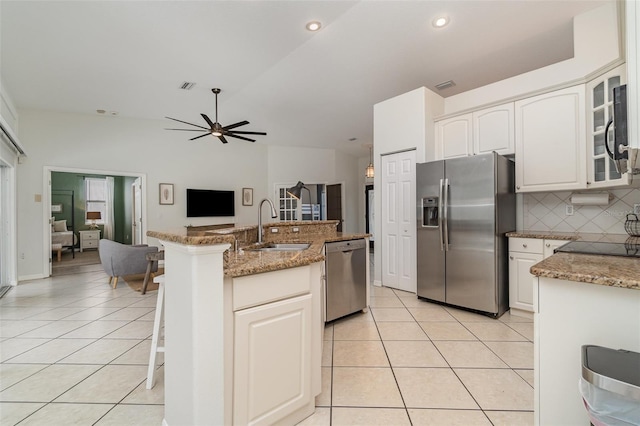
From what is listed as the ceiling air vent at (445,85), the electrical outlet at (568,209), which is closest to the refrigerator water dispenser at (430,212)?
the electrical outlet at (568,209)

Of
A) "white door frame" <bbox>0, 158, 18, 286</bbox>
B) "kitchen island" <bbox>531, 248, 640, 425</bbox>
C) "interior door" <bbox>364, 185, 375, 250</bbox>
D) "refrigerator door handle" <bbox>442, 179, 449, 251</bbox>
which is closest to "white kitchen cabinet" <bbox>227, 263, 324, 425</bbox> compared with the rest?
"kitchen island" <bbox>531, 248, 640, 425</bbox>

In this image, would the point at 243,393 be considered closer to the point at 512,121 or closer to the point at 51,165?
the point at 512,121

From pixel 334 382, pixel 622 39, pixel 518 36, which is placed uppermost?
pixel 518 36

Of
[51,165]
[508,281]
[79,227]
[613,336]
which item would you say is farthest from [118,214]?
[613,336]

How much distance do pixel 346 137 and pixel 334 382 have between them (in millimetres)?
5788

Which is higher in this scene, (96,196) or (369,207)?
(96,196)

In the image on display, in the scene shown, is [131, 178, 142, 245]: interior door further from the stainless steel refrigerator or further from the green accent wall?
the stainless steel refrigerator

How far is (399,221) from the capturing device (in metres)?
3.79

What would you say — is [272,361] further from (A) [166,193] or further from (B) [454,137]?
(A) [166,193]

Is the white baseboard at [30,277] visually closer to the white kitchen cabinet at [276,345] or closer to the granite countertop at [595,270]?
the white kitchen cabinet at [276,345]

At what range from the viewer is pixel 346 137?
6816mm

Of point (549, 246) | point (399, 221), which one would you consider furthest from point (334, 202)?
point (549, 246)

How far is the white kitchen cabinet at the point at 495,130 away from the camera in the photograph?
124 inches

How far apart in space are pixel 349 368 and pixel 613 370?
4.84 ft
